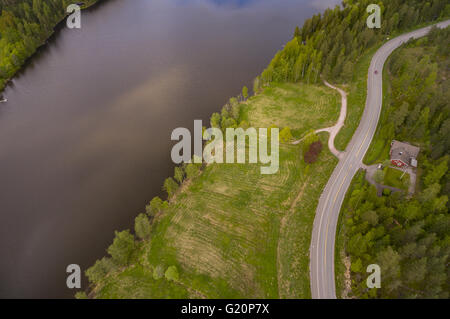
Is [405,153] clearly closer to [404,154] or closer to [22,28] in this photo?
[404,154]

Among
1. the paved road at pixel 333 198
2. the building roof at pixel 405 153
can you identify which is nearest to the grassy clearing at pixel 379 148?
the paved road at pixel 333 198

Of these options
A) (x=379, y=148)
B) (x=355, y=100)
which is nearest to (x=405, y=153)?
(x=379, y=148)

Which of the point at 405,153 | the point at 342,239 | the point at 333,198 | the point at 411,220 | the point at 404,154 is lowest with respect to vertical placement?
the point at 342,239

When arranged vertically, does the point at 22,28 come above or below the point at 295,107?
above

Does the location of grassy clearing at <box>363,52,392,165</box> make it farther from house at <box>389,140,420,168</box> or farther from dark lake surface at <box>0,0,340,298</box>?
dark lake surface at <box>0,0,340,298</box>

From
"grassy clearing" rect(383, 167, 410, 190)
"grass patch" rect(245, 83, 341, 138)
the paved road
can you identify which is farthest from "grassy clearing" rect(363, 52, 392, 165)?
"grass patch" rect(245, 83, 341, 138)
